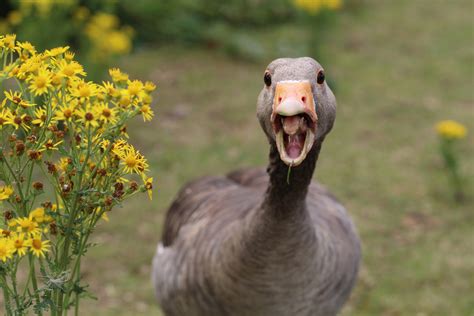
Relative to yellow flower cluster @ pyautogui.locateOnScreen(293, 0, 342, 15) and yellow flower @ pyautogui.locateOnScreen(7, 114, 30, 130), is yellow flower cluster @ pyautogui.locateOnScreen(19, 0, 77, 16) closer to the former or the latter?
yellow flower cluster @ pyautogui.locateOnScreen(293, 0, 342, 15)

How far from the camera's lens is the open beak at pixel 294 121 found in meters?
2.04

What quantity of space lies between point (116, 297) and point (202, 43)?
4252 millimetres

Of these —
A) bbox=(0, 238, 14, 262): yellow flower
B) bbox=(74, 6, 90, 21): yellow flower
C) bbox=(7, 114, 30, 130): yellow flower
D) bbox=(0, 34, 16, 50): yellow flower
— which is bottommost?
bbox=(0, 238, 14, 262): yellow flower

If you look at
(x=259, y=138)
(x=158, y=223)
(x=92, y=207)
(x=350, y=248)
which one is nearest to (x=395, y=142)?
(x=259, y=138)

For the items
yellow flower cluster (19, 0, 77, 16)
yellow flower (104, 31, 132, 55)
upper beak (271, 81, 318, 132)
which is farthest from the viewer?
yellow flower (104, 31, 132, 55)

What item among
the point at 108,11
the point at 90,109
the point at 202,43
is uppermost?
the point at 202,43

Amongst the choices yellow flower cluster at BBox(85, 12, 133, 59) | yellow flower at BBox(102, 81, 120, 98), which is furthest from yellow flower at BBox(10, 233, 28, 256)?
yellow flower cluster at BBox(85, 12, 133, 59)

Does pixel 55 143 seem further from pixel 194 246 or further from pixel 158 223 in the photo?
pixel 158 223

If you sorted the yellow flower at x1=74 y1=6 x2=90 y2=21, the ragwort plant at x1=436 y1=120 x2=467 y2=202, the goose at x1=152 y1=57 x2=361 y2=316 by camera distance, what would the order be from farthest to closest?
the yellow flower at x1=74 y1=6 x2=90 y2=21, the ragwort plant at x1=436 y1=120 x2=467 y2=202, the goose at x1=152 y1=57 x2=361 y2=316

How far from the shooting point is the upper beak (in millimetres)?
2031

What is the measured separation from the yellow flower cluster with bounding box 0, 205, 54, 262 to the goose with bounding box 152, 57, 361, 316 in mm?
735

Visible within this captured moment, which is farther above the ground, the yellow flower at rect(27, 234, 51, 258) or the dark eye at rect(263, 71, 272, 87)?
the dark eye at rect(263, 71, 272, 87)

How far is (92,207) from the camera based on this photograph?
1.73 m

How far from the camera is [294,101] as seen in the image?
2062 millimetres
